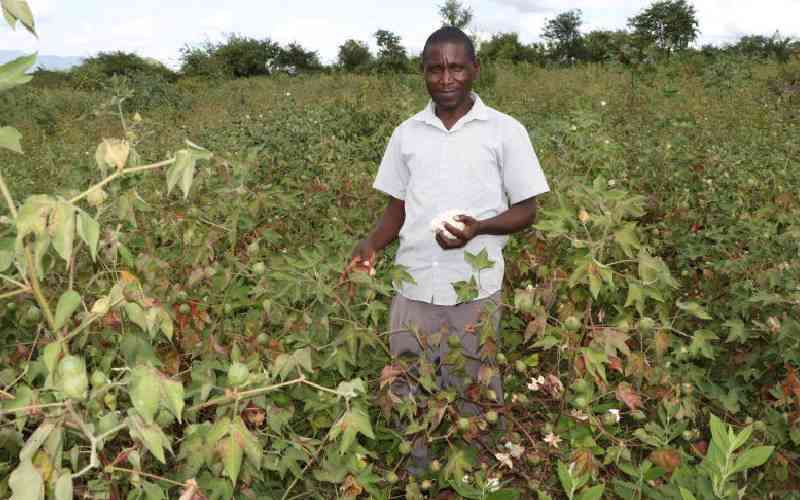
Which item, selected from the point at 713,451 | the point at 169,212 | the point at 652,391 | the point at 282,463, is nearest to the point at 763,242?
the point at 652,391

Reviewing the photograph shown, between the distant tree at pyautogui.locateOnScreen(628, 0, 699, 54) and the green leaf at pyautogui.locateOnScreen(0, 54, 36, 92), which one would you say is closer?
the green leaf at pyautogui.locateOnScreen(0, 54, 36, 92)

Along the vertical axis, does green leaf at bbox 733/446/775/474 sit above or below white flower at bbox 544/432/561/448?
above

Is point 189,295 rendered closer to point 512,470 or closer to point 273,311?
point 273,311

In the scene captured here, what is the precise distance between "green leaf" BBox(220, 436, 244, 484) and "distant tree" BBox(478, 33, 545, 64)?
97.8 ft

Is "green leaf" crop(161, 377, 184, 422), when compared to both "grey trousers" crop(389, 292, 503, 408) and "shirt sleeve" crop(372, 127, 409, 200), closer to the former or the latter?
"grey trousers" crop(389, 292, 503, 408)

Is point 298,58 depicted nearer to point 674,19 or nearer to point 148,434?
point 674,19

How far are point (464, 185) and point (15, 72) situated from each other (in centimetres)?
159

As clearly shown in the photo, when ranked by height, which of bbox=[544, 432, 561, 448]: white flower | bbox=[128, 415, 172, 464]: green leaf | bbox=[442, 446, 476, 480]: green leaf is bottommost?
bbox=[442, 446, 476, 480]: green leaf

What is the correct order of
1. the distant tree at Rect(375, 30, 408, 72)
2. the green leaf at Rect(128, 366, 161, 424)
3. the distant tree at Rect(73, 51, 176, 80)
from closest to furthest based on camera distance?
the green leaf at Rect(128, 366, 161, 424)
the distant tree at Rect(375, 30, 408, 72)
the distant tree at Rect(73, 51, 176, 80)

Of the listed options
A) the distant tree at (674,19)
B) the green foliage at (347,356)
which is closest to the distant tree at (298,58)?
the distant tree at (674,19)

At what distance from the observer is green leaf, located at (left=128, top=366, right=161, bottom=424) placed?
883 millimetres

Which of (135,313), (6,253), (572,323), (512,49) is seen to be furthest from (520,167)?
(512,49)

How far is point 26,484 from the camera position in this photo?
918mm

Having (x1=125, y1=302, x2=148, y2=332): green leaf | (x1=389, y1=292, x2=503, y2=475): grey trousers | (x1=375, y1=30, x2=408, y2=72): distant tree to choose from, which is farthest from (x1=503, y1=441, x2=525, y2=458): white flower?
(x1=375, y1=30, x2=408, y2=72): distant tree
